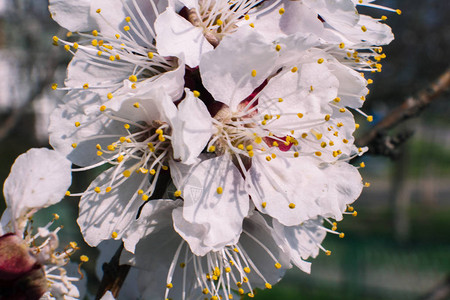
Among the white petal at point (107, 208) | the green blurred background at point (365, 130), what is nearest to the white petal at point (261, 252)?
the white petal at point (107, 208)

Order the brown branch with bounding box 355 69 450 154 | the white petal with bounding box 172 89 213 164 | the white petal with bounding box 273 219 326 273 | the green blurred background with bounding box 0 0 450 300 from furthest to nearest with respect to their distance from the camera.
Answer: the green blurred background with bounding box 0 0 450 300
the brown branch with bounding box 355 69 450 154
the white petal with bounding box 273 219 326 273
the white petal with bounding box 172 89 213 164

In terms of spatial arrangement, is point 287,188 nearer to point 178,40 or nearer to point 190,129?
point 190,129

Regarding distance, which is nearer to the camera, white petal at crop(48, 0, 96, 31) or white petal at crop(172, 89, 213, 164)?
white petal at crop(172, 89, 213, 164)

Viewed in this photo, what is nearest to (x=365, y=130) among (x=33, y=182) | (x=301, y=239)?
(x=301, y=239)

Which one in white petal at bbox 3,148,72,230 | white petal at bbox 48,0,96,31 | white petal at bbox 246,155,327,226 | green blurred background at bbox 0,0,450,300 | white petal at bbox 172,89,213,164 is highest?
white petal at bbox 48,0,96,31

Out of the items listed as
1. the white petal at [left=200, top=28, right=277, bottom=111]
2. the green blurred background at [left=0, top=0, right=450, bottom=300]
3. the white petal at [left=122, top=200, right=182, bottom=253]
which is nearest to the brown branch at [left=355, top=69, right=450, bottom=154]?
the white petal at [left=200, top=28, right=277, bottom=111]

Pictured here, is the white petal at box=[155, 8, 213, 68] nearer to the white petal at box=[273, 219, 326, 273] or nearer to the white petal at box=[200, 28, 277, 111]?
the white petal at box=[200, 28, 277, 111]

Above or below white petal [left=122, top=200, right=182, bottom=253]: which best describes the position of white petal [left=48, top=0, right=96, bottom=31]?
above

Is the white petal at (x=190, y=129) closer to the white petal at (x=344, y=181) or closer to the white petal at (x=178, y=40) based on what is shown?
the white petal at (x=178, y=40)

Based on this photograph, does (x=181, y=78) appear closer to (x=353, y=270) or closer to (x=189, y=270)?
Answer: (x=189, y=270)
